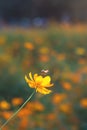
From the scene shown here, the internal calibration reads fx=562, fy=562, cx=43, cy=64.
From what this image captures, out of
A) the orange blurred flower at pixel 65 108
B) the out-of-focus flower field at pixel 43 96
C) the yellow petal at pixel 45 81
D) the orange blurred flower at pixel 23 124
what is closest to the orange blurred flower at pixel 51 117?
the out-of-focus flower field at pixel 43 96

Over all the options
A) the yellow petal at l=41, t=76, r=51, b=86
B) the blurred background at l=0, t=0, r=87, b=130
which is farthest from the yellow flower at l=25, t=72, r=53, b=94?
the blurred background at l=0, t=0, r=87, b=130

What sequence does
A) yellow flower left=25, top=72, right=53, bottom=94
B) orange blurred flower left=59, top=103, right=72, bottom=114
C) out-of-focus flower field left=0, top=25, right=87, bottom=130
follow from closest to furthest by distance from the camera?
yellow flower left=25, top=72, right=53, bottom=94 → out-of-focus flower field left=0, top=25, right=87, bottom=130 → orange blurred flower left=59, top=103, right=72, bottom=114

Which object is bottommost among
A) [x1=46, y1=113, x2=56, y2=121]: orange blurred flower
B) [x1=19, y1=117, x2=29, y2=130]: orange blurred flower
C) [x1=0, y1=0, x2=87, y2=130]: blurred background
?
[x1=0, y1=0, x2=87, y2=130]: blurred background

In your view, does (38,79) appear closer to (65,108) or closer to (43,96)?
(65,108)

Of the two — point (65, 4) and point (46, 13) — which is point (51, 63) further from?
point (46, 13)

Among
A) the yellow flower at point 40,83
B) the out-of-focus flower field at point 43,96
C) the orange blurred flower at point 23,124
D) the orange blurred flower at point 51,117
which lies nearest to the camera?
the yellow flower at point 40,83

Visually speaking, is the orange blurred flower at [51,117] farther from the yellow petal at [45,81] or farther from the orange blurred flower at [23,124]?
the yellow petal at [45,81]

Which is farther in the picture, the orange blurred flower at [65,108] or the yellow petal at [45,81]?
the orange blurred flower at [65,108]

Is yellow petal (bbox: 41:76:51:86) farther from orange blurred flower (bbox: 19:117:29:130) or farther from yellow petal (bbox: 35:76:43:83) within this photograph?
orange blurred flower (bbox: 19:117:29:130)

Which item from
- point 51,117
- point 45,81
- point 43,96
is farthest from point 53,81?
point 45,81

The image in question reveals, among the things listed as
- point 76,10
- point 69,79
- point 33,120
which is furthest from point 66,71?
point 76,10

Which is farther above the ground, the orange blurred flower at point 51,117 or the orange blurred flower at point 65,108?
the orange blurred flower at point 51,117
